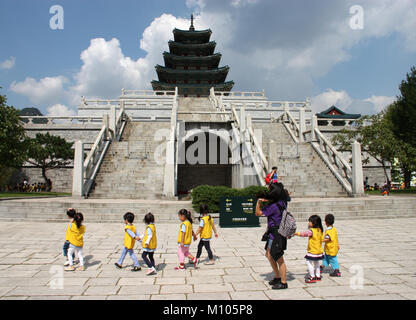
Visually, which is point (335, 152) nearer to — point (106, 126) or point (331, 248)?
point (331, 248)

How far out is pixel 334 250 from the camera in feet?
15.6

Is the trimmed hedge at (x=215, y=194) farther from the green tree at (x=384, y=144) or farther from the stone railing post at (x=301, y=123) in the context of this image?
the green tree at (x=384, y=144)

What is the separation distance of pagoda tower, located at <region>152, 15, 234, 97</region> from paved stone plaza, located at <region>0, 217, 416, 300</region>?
38724mm

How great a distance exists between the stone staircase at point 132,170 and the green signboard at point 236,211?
5586 mm

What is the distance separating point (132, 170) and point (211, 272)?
466 inches

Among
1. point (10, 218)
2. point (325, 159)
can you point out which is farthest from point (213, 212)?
point (325, 159)

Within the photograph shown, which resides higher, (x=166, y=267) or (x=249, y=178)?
(x=249, y=178)

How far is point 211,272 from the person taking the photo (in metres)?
5.04

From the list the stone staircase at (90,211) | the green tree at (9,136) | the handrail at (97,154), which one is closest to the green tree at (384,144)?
the stone staircase at (90,211)

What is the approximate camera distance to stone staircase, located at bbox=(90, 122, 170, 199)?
47.5 feet
